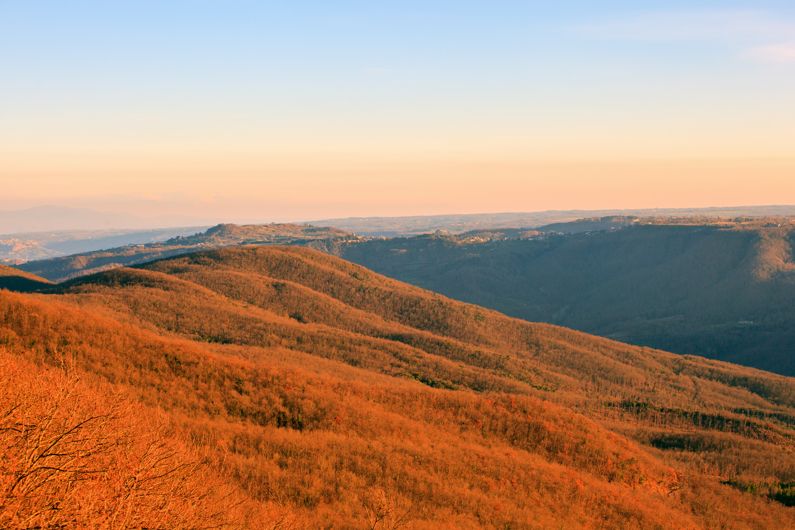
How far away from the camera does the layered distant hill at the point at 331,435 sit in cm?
1301

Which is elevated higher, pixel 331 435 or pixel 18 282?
pixel 18 282

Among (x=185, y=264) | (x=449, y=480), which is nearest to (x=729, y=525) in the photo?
(x=449, y=480)

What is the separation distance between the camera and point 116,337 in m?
34.8

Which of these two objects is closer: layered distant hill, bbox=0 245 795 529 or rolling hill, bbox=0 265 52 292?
layered distant hill, bbox=0 245 795 529

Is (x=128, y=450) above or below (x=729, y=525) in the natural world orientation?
above

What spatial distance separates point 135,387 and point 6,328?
28.9 ft

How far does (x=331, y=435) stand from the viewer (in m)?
28.5

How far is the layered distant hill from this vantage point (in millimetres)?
13008

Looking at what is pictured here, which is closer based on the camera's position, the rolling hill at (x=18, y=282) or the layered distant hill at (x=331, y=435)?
the layered distant hill at (x=331, y=435)

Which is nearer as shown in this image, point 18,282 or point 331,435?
point 331,435

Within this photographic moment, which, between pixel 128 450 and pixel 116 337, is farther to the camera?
pixel 116 337

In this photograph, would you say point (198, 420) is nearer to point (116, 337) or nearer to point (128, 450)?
point (116, 337)

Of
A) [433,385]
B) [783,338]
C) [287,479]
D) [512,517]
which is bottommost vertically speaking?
[783,338]

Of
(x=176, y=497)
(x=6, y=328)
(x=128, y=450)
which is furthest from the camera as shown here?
(x=6, y=328)
